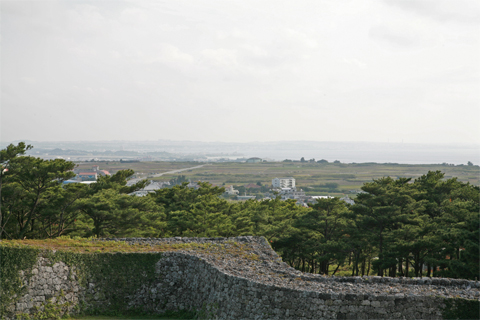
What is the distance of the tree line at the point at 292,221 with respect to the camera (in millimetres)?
15062

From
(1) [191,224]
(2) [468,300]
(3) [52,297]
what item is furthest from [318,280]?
(1) [191,224]

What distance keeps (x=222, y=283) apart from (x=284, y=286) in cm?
177

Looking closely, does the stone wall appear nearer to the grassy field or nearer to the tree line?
the tree line

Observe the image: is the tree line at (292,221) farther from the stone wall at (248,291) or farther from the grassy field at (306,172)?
the grassy field at (306,172)

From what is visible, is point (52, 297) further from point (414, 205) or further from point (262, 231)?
point (414, 205)

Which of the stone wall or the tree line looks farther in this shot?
the tree line

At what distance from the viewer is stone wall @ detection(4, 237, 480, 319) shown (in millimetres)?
7676

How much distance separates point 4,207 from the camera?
1606cm

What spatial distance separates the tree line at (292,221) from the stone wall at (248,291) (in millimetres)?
5180

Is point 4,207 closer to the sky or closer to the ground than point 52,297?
closer to the sky

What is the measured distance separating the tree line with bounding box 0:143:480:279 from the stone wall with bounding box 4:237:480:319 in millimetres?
5180

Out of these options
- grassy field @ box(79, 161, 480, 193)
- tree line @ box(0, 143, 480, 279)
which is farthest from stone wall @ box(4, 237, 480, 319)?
grassy field @ box(79, 161, 480, 193)

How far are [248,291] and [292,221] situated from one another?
1048 centimetres

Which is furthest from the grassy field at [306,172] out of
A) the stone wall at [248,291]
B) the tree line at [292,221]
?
the stone wall at [248,291]
